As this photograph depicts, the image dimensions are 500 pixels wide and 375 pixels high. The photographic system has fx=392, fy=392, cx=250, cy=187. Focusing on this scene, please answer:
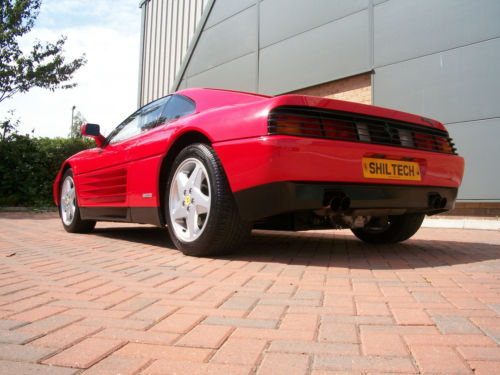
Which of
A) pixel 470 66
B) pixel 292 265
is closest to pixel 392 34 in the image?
pixel 470 66

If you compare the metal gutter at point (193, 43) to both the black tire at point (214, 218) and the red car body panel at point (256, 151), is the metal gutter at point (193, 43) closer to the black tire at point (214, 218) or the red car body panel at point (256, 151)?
the red car body panel at point (256, 151)

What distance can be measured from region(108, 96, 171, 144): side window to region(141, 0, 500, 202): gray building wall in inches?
217

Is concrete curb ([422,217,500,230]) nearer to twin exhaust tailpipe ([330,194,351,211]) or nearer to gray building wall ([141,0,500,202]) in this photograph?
gray building wall ([141,0,500,202])

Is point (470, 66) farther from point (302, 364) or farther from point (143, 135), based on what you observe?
point (302, 364)

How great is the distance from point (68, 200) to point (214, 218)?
3.17 metres

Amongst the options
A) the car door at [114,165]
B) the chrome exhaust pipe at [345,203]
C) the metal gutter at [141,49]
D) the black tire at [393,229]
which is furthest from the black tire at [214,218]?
the metal gutter at [141,49]

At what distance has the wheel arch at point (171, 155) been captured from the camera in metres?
3.08

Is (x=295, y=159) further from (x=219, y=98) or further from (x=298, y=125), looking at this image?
(x=219, y=98)

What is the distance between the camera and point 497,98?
6.69 meters

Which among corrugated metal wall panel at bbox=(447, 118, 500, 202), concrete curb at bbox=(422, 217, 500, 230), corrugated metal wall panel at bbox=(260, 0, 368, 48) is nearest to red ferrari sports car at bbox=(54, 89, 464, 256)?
concrete curb at bbox=(422, 217, 500, 230)

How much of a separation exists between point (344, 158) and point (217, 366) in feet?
5.37

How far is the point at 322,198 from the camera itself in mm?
2361

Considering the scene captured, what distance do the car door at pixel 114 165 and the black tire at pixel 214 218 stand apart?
1011mm

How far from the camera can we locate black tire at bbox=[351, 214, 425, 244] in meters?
3.54
